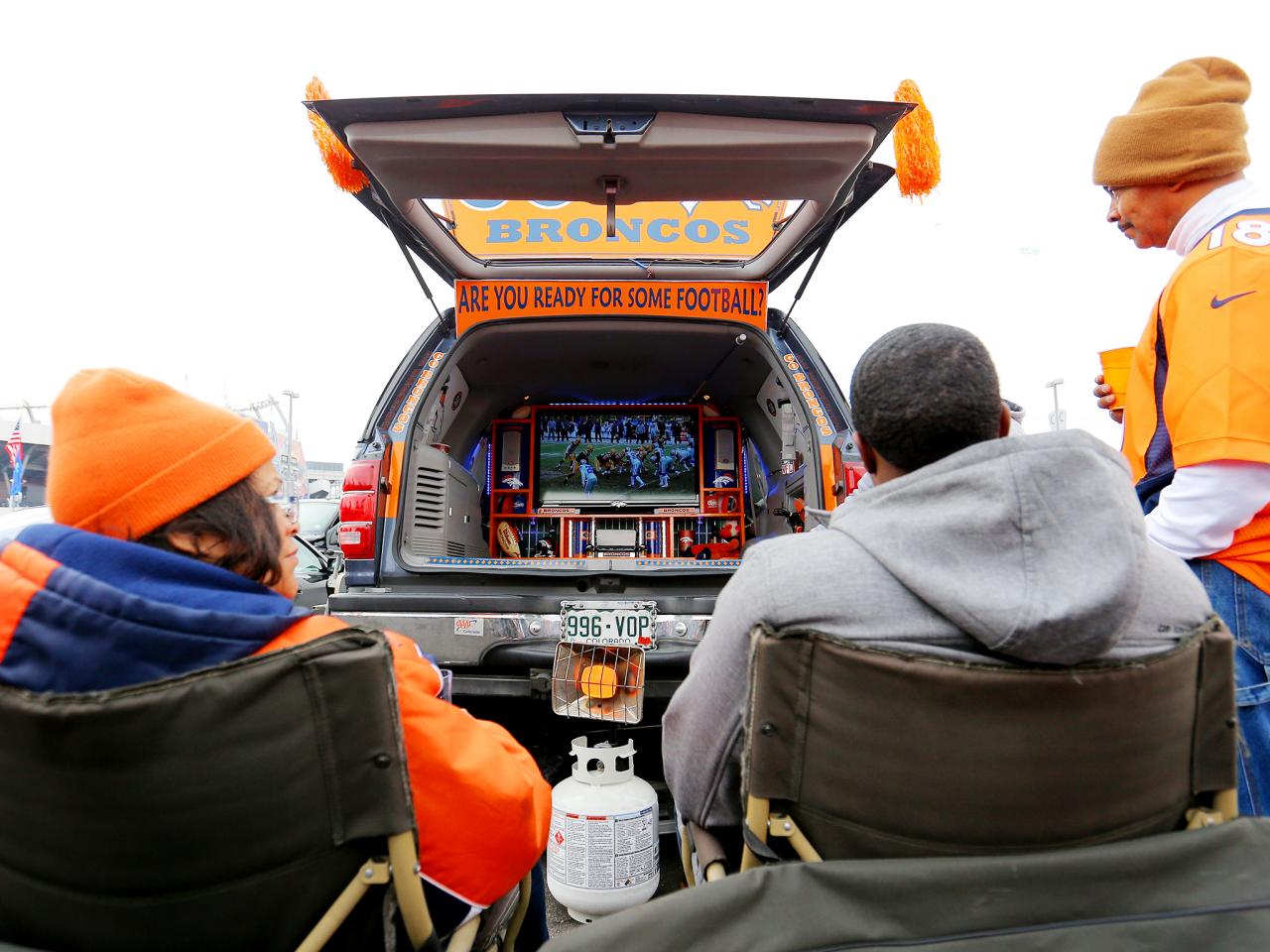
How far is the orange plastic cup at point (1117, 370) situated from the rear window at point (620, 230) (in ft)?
7.09

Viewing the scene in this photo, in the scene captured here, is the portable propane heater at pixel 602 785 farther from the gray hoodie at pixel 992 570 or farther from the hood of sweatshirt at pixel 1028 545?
the hood of sweatshirt at pixel 1028 545

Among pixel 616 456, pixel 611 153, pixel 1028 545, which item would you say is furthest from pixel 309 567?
pixel 1028 545

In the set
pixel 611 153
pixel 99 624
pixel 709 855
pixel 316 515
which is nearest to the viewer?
pixel 99 624

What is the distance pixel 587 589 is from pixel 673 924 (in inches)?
89.8

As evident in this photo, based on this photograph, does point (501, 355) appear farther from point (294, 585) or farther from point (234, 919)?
point (234, 919)

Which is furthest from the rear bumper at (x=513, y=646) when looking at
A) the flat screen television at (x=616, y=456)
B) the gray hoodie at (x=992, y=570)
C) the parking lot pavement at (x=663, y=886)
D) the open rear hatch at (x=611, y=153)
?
the flat screen television at (x=616, y=456)

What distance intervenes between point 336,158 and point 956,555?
8.02 feet

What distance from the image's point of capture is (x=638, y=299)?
11.8ft

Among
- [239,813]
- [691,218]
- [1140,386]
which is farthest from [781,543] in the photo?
[691,218]

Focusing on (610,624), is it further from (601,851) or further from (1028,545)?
(1028,545)

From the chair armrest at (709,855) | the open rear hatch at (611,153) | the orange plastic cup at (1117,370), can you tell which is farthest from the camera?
the open rear hatch at (611,153)

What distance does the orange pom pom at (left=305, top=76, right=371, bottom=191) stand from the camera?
257 centimetres

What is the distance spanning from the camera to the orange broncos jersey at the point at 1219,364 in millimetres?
1445

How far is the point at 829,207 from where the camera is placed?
3107 millimetres
